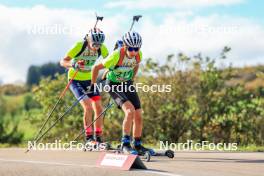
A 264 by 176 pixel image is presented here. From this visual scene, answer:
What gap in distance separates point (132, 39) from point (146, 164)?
2521 millimetres

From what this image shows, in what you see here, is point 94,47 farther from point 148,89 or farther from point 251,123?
point 251,123

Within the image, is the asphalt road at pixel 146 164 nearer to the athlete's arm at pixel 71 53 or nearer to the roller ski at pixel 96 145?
the roller ski at pixel 96 145

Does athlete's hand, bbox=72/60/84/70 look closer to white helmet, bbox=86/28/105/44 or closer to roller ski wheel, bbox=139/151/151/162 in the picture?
white helmet, bbox=86/28/105/44

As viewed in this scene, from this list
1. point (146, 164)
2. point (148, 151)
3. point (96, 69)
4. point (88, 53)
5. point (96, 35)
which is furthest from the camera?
point (88, 53)

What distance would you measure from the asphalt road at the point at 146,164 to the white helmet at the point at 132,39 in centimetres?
224

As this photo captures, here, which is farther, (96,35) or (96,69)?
(96,35)

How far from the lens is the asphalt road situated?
33.7 ft

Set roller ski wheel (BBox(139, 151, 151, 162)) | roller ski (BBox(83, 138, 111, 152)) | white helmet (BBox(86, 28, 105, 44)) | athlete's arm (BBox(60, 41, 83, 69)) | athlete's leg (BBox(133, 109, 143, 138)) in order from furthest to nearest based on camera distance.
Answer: athlete's arm (BBox(60, 41, 83, 69)) < white helmet (BBox(86, 28, 105, 44)) < roller ski (BBox(83, 138, 111, 152)) < athlete's leg (BBox(133, 109, 143, 138)) < roller ski wheel (BBox(139, 151, 151, 162))

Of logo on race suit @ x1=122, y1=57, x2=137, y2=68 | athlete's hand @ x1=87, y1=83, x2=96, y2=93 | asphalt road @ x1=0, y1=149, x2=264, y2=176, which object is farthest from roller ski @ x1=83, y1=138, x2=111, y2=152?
logo on race suit @ x1=122, y1=57, x2=137, y2=68

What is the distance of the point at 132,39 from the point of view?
1278cm

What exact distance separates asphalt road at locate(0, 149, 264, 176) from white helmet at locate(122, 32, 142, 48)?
7.33 feet

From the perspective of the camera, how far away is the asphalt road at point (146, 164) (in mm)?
10273

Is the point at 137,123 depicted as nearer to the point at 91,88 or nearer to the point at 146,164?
the point at 146,164

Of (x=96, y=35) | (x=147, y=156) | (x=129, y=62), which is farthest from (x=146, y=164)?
(x=96, y=35)
